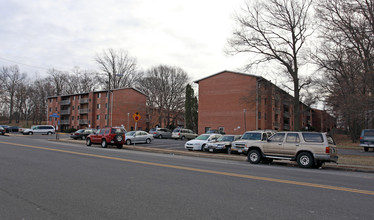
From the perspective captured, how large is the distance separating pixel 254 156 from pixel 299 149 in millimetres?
A: 2331

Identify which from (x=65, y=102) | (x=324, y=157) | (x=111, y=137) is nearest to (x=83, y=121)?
(x=65, y=102)

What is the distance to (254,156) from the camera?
51.0 ft

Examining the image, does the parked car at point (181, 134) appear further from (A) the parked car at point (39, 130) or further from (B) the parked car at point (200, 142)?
(A) the parked car at point (39, 130)

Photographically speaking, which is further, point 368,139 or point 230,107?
point 230,107

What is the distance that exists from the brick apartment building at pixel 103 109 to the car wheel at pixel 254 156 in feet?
177

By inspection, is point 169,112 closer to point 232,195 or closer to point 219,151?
point 219,151

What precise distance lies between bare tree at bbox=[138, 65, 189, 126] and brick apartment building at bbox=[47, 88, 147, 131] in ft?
14.4

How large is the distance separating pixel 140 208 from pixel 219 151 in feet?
54.6

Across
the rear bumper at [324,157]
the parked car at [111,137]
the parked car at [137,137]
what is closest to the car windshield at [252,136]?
the rear bumper at [324,157]

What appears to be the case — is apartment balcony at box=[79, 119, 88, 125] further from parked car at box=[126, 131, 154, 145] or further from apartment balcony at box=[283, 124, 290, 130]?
apartment balcony at box=[283, 124, 290, 130]

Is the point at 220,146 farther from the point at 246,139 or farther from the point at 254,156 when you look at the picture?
the point at 254,156

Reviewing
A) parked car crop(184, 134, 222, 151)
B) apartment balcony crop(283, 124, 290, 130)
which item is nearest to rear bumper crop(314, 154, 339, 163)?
parked car crop(184, 134, 222, 151)

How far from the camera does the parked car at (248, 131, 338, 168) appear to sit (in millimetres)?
13730

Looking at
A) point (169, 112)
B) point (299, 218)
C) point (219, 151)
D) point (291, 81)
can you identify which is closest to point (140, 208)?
point (299, 218)
